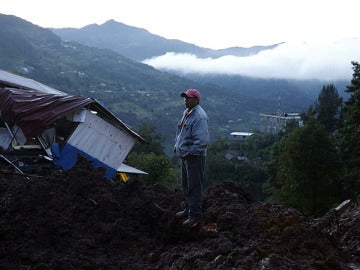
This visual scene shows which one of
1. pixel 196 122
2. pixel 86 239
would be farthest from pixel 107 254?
pixel 196 122

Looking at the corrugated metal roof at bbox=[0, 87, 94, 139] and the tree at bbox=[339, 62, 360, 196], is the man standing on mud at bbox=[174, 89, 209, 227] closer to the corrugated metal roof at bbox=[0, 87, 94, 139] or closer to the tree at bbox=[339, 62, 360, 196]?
the corrugated metal roof at bbox=[0, 87, 94, 139]

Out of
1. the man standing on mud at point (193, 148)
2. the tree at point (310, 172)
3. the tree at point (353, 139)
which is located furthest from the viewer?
the tree at point (310, 172)

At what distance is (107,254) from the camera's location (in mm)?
6641

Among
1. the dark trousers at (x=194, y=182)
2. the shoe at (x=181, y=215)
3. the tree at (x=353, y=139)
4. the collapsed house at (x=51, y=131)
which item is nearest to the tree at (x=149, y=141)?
the tree at (x=353, y=139)

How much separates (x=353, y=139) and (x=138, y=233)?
22.0 meters

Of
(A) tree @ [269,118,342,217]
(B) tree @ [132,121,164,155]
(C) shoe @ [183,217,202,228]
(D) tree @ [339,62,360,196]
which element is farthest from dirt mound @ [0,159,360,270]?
(B) tree @ [132,121,164,155]

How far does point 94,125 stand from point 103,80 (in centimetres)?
18217

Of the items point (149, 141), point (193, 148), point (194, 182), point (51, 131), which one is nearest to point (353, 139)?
point (51, 131)

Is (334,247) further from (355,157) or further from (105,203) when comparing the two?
(355,157)

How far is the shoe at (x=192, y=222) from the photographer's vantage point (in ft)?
23.2

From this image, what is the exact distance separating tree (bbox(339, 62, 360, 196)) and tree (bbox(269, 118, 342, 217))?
3.74 metres

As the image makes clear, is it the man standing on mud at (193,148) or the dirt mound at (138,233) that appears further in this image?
the man standing on mud at (193,148)

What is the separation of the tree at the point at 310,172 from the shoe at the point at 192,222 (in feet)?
82.8

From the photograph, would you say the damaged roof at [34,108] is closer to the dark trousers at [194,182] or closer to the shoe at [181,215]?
the shoe at [181,215]
